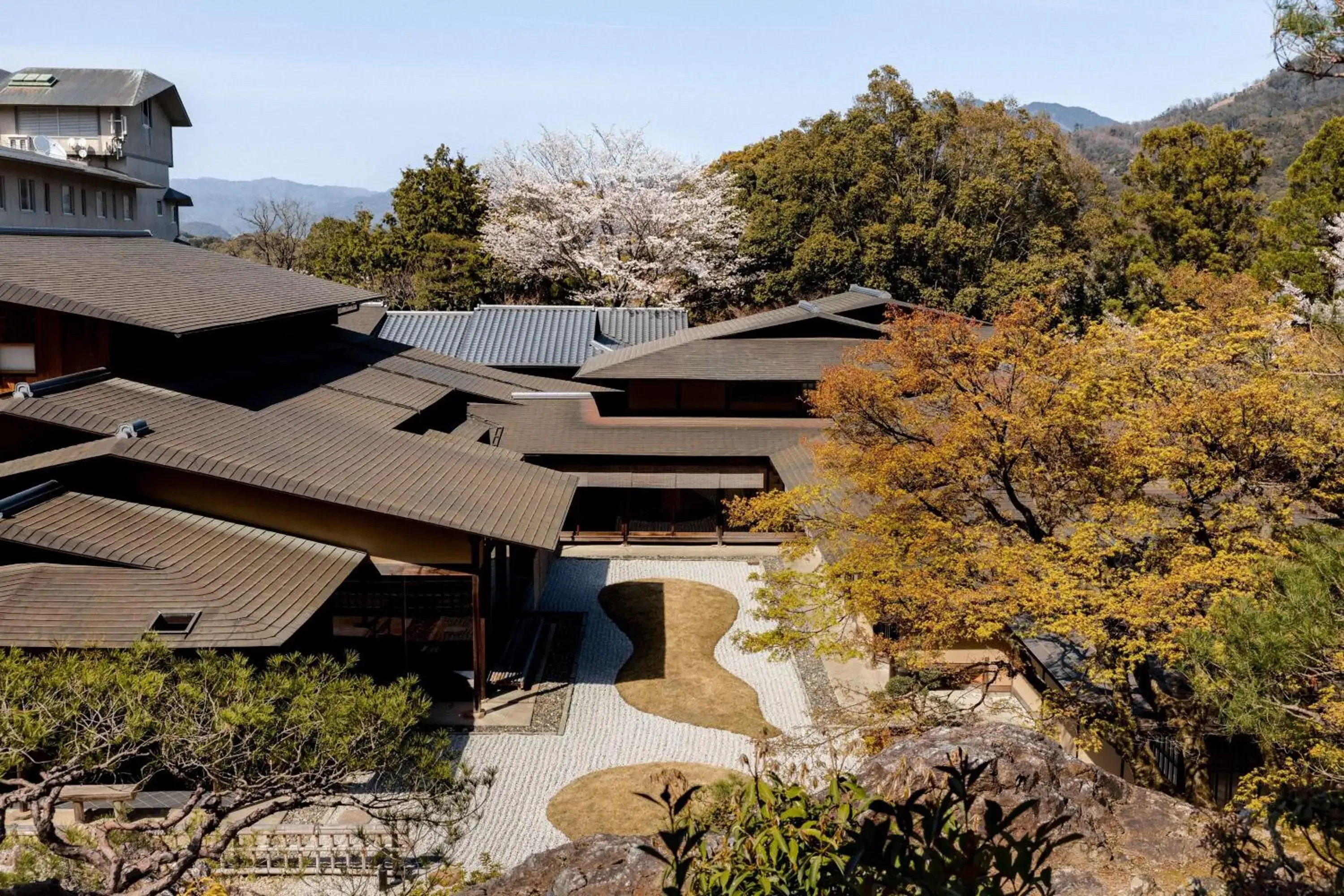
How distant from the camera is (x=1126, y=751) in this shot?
11.3 m

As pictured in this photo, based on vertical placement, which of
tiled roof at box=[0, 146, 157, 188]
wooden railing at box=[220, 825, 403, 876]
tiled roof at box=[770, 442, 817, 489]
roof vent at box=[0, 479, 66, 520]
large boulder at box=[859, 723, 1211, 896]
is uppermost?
tiled roof at box=[0, 146, 157, 188]

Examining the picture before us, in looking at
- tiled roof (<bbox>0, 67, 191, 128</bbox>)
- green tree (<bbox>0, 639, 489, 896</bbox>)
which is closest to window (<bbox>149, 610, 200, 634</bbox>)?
green tree (<bbox>0, 639, 489, 896</bbox>)

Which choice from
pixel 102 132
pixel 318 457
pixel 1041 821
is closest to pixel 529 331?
pixel 318 457

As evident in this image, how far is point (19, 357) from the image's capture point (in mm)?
14359

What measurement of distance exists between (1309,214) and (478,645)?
27335mm

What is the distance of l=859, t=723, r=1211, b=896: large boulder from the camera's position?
691 centimetres

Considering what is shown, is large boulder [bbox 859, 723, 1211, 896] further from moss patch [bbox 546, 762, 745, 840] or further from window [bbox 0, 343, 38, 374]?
window [bbox 0, 343, 38, 374]

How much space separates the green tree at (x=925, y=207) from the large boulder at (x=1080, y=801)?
1131 inches

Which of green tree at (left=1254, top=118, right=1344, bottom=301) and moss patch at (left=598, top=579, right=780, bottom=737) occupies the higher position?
green tree at (left=1254, top=118, right=1344, bottom=301)

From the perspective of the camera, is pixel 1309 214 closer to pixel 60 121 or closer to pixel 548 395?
pixel 548 395

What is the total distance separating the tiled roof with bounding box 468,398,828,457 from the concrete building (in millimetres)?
22902

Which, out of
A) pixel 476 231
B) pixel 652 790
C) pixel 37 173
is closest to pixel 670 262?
pixel 476 231

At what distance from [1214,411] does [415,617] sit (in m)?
10.6

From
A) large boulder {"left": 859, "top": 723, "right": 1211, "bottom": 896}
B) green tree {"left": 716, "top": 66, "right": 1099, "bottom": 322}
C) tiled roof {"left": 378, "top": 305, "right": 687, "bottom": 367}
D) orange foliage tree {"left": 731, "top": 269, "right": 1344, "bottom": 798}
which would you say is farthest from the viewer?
green tree {"left": 716, "top": 66, "right": 1099, "bottom": 322}
